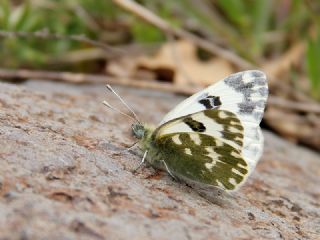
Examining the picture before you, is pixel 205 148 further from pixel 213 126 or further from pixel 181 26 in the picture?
pixel 181 26

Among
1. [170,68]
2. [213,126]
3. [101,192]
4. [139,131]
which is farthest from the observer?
[170,68]

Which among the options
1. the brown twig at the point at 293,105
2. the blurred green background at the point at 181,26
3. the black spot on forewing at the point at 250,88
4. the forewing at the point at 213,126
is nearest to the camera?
the forewing at the point at 213,126

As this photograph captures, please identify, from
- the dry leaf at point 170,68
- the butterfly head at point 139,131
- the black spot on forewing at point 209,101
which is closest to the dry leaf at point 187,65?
the dry leaf at point 170,68

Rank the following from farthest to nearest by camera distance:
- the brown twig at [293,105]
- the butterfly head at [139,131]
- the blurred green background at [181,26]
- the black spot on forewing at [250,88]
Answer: the blurred green background at [181,26] < the brown twig at [293,105] < the butterfly head at [139,131] < the black spot on forewing at [250,88]

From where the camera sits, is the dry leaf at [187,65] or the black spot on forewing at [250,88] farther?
the dry leaf at [187,65]

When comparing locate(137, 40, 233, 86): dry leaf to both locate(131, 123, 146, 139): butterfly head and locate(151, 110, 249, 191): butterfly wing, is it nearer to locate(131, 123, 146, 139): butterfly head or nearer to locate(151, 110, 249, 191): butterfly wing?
locate(131, 123, 146, 139): butterfly head

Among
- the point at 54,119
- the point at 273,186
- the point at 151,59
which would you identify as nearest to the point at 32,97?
the point at 54,119

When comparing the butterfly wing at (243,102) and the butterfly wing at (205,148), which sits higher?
the butterfly wing at (243,102)

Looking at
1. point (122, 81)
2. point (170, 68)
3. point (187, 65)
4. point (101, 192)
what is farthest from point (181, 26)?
point (101, 192)

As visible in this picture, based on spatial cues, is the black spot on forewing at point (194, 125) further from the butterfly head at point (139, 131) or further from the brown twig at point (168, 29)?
the brown twig at point (168, 29)
